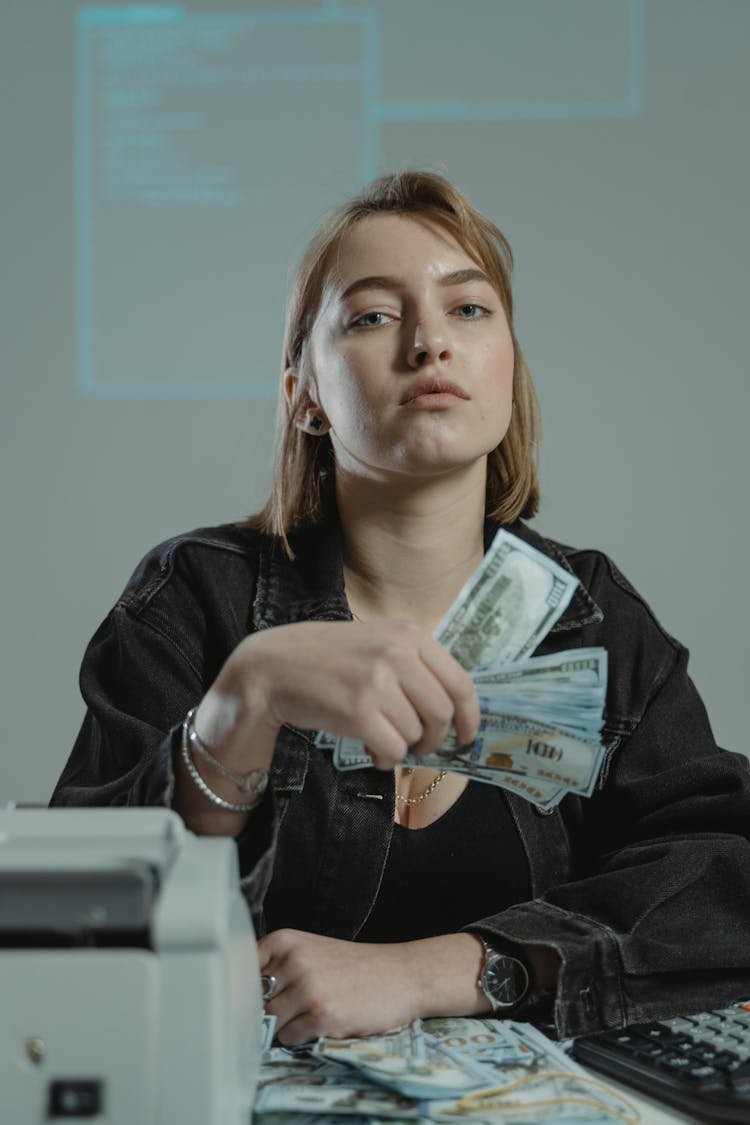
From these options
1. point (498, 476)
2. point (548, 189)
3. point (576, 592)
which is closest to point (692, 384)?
point (548, 189)

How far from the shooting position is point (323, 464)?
1.67 meters

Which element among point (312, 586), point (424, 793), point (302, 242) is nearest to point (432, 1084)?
point (424, 793)

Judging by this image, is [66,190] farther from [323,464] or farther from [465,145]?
[323,464]

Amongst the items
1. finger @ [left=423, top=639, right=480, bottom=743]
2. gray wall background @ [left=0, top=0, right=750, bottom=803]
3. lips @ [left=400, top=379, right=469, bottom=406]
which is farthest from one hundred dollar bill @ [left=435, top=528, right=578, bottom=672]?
gray wall background @ [left=0, top=0, right=750, bottom=803]

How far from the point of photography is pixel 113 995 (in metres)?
0.64

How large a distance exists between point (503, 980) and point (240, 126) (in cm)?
228

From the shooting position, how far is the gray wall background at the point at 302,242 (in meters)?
2.83

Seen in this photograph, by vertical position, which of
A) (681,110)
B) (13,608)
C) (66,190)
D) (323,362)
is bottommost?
(13,608)

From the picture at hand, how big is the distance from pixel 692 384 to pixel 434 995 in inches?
80.9

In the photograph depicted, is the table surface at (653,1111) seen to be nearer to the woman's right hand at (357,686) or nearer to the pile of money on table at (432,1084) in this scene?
the pile of money on table at (432,1084)

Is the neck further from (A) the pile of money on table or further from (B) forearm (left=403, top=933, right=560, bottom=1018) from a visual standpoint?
(A) the pile of money on table

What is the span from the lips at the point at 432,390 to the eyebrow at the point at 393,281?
0.14 m

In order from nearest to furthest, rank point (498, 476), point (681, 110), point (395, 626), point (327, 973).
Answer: point (395, 626), point (327, 973), point (498, 476), point (681, 110)

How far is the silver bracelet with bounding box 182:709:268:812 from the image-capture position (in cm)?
103
